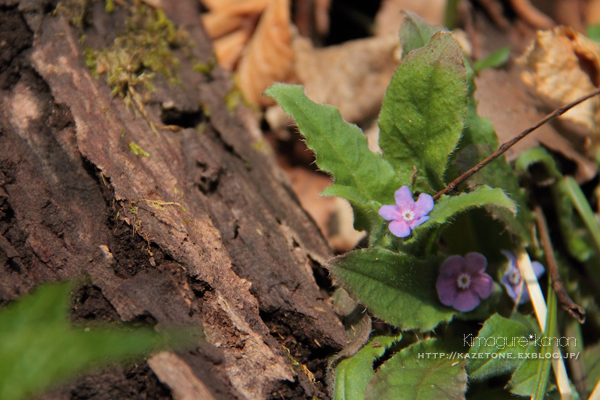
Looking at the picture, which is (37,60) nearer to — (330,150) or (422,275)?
(330,150)

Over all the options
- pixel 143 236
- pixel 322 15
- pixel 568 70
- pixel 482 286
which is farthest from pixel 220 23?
pixel 482 286

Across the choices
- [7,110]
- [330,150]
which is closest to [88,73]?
[7,110]

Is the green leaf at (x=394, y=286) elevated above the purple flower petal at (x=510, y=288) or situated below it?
above

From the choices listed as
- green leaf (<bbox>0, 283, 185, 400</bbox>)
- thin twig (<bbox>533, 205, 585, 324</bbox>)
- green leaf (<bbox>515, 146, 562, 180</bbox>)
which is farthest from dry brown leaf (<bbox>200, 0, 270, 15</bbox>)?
green leaf (<bbox>0, 283, 185, 400</bbox>)

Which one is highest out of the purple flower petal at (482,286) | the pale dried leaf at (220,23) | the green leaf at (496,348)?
the pale dried leaf at (220,23)

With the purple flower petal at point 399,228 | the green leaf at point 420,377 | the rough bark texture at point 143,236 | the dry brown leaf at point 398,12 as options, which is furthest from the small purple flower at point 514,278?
the dry brown leaf at point 398,12

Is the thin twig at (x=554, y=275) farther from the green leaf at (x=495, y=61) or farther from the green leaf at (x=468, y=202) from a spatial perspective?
the green leaf at (x=495, y=61)
